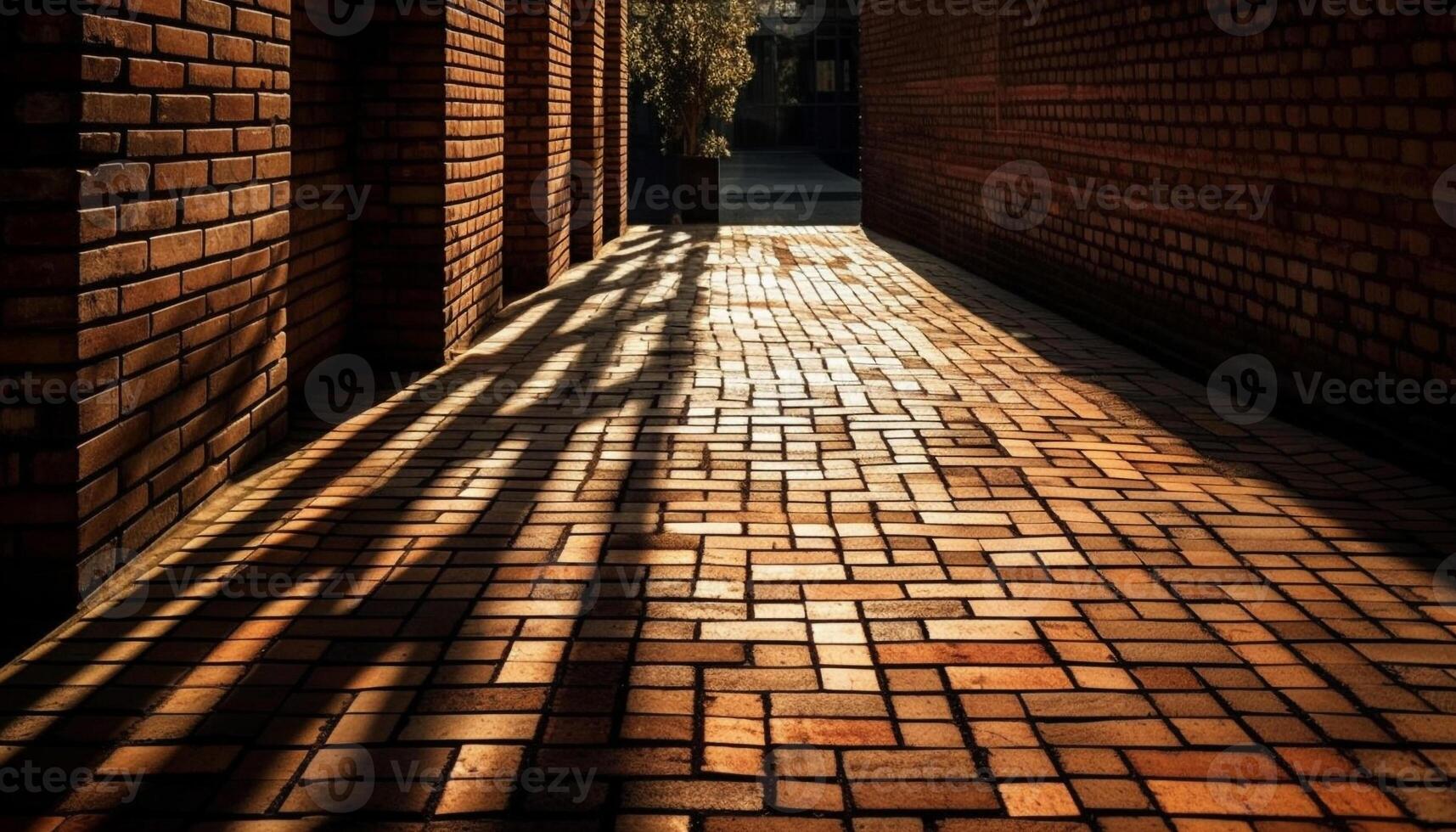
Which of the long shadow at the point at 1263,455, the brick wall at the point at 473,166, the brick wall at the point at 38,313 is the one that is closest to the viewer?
the brick wall at the point at 38,313

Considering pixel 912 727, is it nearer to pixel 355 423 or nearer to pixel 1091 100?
pixel 355 423

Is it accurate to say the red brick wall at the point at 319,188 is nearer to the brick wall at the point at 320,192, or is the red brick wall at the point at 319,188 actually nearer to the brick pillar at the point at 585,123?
the brick wall at the point at 320,192

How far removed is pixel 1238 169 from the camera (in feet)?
18.7

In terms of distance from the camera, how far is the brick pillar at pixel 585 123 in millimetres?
11102

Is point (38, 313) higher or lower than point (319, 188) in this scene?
lower

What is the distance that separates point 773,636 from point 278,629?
3.59ft

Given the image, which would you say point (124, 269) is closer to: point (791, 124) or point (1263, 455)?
point (1263, 455)

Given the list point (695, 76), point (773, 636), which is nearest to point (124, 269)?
point (773, 636)

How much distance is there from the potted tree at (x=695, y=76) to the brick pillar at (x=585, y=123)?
441cm

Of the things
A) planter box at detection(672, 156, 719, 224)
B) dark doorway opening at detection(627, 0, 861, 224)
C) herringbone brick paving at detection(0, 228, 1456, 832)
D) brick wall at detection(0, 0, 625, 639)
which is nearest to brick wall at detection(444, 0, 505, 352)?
brick wall at detection(0, 0, 625, 639)

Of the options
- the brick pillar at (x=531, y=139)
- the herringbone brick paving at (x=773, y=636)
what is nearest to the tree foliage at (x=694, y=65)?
the brick pillar at (x=531, y=139)

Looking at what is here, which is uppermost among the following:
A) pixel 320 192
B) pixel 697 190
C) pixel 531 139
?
pixel 697 190

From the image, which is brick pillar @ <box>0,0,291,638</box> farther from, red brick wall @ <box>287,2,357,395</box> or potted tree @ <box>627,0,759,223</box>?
potted tree @ <box>627,0,759,223</box>

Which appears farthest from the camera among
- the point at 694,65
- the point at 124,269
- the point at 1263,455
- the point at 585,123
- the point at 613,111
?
the point at 694,65
